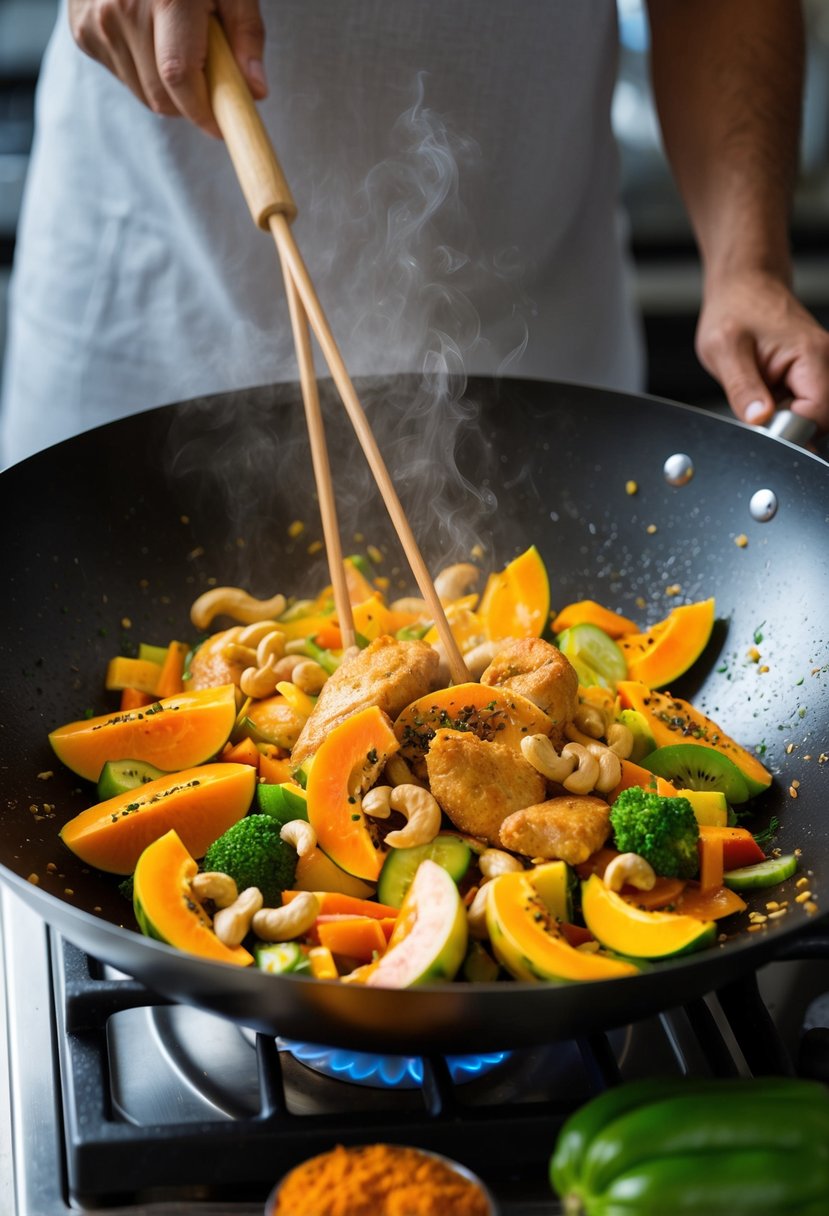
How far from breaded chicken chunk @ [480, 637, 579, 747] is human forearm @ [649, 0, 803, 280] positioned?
0.86 m

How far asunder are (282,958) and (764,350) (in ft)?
4.01

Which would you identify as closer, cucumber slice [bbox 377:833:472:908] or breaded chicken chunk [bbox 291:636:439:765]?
cucumber slice [bbox 377:833:472:908]

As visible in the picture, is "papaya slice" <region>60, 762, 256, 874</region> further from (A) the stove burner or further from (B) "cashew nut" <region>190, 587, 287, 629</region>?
(B) "cashew nut" <region>190, 587, 287, 629</region>

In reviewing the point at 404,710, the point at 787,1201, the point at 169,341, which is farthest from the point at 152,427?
the point at 787,1201

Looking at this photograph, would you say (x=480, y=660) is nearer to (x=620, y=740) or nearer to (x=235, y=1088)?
(x=620, y=740)

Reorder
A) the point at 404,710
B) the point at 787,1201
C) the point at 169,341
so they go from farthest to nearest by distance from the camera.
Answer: the point at 169,341, the point at 404,710, the point at 787,1201

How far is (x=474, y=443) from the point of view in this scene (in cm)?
202

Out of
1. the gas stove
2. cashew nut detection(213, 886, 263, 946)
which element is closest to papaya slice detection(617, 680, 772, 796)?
the gas stove

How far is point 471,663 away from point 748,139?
3.73ft

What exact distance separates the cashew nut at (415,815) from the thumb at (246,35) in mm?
977

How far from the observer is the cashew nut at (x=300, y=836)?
136 cm

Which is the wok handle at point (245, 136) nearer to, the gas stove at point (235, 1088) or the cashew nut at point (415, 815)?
the cashew nut at point (415, 815)

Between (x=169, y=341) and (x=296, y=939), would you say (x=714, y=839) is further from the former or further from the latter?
(x=169, y=341)

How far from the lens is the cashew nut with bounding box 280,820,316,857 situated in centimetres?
136
